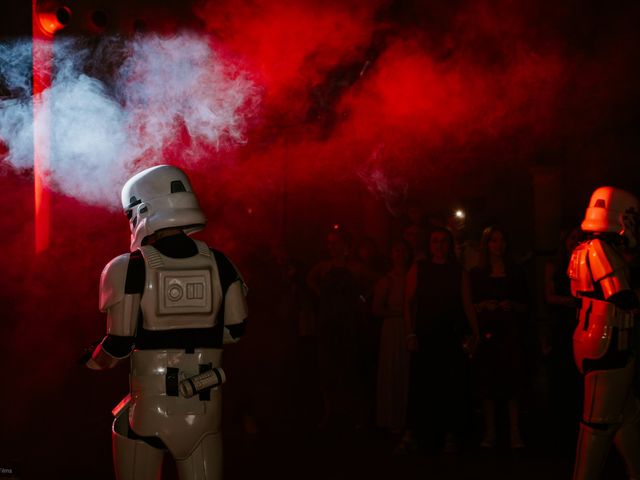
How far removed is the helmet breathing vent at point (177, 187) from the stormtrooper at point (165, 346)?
0.04 meters

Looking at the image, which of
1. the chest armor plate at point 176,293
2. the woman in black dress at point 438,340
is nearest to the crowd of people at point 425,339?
the woman in black dress at point 438,340

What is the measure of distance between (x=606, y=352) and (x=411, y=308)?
2.23 m

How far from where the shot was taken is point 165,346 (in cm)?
423

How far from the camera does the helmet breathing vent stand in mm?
4410

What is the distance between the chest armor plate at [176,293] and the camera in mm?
4215

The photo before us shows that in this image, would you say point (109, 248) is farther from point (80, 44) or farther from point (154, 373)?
point (154, 373)

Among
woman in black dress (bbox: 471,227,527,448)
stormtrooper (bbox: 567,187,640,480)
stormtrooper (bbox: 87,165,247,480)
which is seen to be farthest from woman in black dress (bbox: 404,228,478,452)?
stormtrooper (bbox: 87,165,247,480)

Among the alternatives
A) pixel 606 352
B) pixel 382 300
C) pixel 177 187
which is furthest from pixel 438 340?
pixel 177 187

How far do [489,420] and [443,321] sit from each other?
40.3 inches

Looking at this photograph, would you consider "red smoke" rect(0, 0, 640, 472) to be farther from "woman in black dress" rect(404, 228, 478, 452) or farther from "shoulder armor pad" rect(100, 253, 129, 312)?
"shoulder armor pad" rect(100, 253, 129, 312)

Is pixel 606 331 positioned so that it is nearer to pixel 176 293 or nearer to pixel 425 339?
pixel 425 339

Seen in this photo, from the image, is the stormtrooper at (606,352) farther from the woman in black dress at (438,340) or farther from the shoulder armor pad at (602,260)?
the woman in black dress at (438,340)

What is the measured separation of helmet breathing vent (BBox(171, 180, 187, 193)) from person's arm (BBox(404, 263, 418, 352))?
137 inches

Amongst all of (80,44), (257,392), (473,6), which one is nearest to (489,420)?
(257,392)
